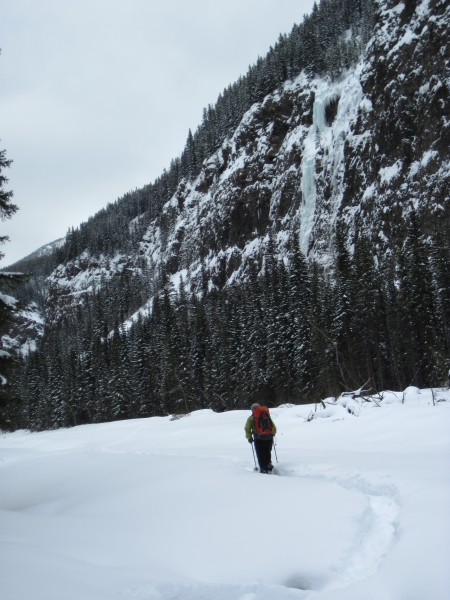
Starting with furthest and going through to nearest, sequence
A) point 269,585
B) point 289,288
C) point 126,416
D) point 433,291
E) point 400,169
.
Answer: point 126,416
point 400,169
point 289,288
point 433,291
point 269,585

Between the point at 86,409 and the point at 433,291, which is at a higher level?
the point at 433,291

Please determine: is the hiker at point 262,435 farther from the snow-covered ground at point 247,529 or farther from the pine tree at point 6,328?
the pine tree at point 6,328

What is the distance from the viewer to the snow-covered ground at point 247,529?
381cm

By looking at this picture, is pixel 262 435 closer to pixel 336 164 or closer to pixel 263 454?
pixel 263 454

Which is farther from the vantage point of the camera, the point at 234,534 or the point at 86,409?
the point at 86,409

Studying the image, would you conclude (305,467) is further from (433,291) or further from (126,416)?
(126,416)

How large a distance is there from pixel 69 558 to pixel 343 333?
122 ft

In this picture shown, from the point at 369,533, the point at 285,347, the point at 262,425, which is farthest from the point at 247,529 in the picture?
the point at 285,347

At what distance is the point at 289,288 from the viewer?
4722cm

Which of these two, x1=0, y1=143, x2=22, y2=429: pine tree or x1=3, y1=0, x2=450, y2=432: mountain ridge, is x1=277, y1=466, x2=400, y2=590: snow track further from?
x1=3, y1=0, x2=450, y2=432: mountain ridge

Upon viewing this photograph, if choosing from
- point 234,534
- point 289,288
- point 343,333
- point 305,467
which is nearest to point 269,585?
point 234,534

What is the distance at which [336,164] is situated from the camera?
68.7 meters

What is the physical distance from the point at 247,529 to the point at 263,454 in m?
4.92

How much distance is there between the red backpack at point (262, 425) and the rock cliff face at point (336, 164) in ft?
126
